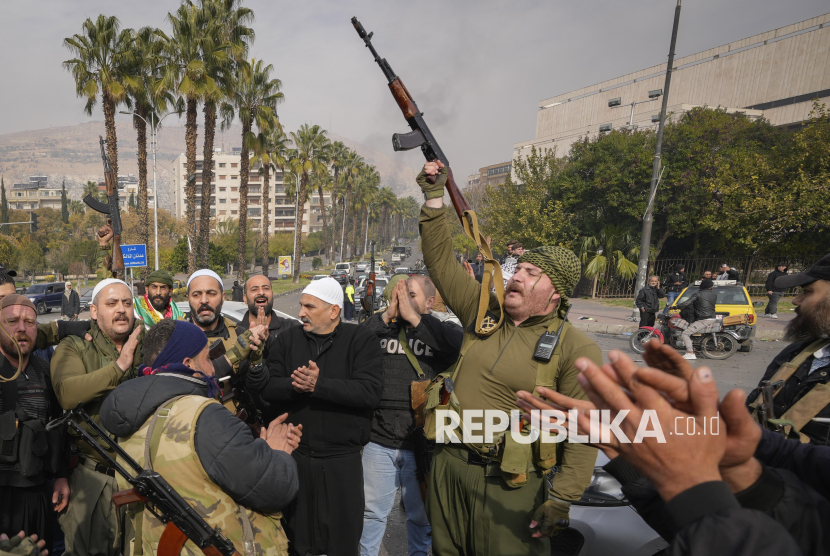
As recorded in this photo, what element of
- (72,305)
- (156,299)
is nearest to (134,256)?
(72,305)

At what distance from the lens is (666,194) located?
934 inches

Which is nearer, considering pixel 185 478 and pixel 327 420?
pixel 185 478

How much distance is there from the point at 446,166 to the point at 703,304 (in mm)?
9280

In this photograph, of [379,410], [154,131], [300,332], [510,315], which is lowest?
[379,410]

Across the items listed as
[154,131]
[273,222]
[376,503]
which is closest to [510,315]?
[376,503]

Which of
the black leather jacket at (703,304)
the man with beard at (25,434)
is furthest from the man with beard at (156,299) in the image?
the black leather jacket at (703,304)

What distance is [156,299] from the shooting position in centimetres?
A: 474

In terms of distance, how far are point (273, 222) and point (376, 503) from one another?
4342 inches

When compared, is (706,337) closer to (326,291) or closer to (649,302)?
(649,302)

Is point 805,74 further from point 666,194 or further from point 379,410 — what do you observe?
point 379,410

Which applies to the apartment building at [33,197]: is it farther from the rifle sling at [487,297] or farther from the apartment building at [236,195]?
the rifle sling at [487,297]

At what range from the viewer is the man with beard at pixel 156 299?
187 inches

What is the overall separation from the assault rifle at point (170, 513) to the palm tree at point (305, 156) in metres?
37.4

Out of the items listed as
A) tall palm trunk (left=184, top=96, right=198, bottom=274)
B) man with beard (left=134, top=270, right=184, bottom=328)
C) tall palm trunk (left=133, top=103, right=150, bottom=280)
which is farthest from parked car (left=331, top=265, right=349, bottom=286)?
man with beard (left=134, top=270, right=184, bottom=328)
